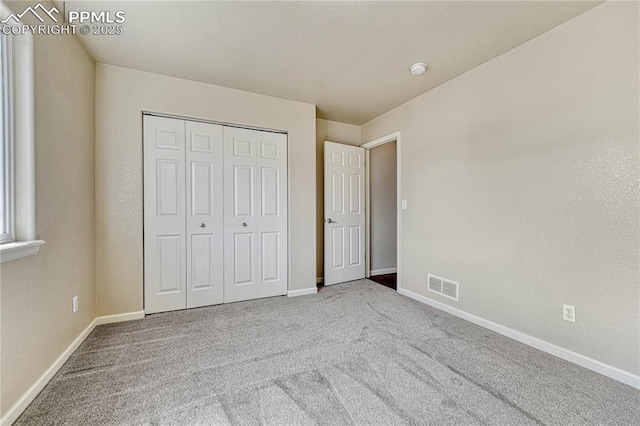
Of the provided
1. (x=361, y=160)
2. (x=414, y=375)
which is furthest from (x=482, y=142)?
(x=414, y=375)

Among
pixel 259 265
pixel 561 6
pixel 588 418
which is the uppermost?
pixel 561 6

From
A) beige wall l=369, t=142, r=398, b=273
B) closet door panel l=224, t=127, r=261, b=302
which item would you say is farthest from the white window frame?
beige wall l=369, t=142, r=398, b=273

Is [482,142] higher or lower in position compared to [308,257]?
higher

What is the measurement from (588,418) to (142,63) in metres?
4.15

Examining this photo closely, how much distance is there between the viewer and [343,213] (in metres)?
3.88

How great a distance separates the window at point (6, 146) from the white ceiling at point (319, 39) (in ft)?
2.28

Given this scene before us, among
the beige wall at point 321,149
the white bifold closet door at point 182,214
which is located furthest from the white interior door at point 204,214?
the beige wall at point 321,149

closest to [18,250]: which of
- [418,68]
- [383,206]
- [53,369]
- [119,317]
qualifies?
[53,369]

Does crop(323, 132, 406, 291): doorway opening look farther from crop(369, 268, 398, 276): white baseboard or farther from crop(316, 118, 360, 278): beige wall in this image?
crop(316, 118, 360, 278): beige wall

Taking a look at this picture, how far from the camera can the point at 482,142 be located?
8.04 ft

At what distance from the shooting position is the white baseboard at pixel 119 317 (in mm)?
2445

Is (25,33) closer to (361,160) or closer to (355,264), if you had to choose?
(361,160)

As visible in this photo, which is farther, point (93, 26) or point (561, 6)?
point (93, 26)

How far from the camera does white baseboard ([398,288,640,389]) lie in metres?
1.63
